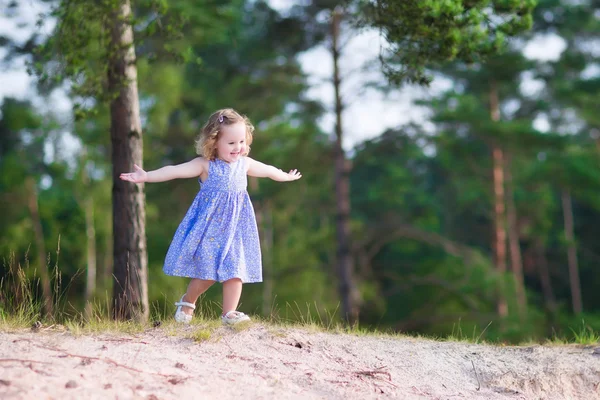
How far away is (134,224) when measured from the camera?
655 centimetres

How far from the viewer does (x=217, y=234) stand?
519 centimetres

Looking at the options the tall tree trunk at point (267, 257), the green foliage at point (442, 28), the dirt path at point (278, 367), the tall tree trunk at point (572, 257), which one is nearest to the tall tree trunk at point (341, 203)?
the tall tree trunk at point (267, 257)

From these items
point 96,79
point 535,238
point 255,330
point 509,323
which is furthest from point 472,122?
point 255,330

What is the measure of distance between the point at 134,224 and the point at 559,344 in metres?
4.04

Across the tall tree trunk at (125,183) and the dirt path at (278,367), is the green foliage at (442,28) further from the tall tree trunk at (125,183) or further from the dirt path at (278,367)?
the dirt path at (278,367)

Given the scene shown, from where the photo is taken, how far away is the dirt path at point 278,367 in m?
3.94

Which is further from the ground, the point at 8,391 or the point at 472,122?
the point at 472,122

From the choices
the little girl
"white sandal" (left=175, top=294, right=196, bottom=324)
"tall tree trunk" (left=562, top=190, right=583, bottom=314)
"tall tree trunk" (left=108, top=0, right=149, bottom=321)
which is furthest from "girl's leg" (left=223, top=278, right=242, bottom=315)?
"tall tree trunk" (left=562, top=190, right=583, bottom=314)

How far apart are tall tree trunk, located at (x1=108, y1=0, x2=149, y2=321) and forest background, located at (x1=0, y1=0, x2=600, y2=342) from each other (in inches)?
0.8

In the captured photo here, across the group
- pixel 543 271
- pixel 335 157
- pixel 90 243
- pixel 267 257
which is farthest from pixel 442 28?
pixel 543 271

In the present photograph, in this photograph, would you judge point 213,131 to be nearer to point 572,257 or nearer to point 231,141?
point 231,141

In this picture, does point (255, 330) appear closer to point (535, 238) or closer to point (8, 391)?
point (8, 391)

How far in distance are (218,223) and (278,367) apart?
3.90ft

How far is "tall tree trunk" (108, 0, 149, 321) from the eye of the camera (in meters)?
6.52
